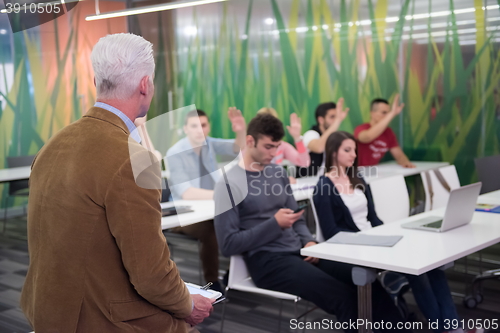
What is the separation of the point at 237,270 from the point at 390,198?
4.37 feet

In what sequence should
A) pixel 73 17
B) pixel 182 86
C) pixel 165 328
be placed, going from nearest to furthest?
pixel 165 328, pixel 73 17, pixel 182 86

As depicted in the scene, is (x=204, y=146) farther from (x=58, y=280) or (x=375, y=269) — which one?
(x=375, y=269)

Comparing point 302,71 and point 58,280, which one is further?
point 302,71

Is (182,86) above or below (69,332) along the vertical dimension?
above

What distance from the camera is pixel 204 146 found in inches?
66.9

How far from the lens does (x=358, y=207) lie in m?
3.30

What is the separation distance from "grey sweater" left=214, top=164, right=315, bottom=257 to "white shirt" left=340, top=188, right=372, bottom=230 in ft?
1.01

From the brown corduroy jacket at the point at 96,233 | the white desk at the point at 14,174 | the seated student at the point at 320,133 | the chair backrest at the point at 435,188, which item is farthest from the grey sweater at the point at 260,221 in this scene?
the seated student at the point at 320,133

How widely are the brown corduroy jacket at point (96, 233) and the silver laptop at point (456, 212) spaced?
5.98ft

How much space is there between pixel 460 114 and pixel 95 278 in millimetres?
5897

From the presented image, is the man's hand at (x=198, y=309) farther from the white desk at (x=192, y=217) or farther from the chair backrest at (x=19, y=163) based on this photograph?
the chair backrest at (x=19, y=163)

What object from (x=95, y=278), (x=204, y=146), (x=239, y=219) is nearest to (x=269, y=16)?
(x=239, y=219)

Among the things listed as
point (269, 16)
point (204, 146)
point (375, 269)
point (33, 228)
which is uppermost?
point (269, 16)

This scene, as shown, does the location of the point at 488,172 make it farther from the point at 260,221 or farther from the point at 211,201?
the point at 211,201
